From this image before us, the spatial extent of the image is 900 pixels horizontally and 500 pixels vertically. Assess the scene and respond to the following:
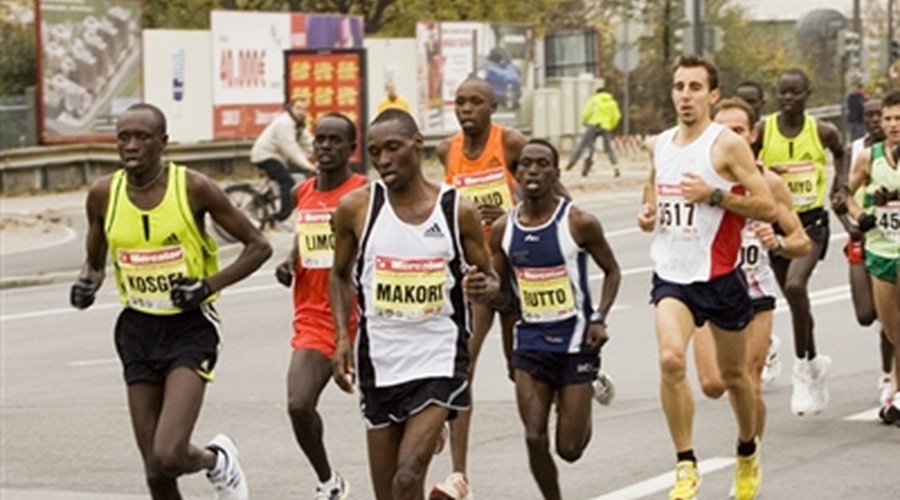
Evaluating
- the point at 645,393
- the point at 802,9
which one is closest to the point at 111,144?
the point at 645,393

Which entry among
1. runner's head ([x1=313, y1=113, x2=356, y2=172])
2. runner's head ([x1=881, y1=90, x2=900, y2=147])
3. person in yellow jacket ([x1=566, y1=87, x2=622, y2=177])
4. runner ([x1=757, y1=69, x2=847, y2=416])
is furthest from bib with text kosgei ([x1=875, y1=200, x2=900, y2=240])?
person in yellow jacket ([x1=566, y1=87, x2=622, y2=177])

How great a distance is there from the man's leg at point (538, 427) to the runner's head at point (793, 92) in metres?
4.66

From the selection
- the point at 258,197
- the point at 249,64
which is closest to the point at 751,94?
the point at 258,197

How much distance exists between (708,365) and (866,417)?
3180 millimetres

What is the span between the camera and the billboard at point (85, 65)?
36.6 meters

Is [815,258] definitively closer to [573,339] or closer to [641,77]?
[573,339]

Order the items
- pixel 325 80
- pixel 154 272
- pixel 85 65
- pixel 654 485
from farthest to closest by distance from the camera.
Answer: pixel 85 65
pixel 325 80
pixel 654 485
pixel 154 272

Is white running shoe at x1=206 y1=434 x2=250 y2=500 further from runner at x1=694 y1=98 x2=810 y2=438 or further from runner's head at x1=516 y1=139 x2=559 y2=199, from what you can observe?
runner at x1=694 y1=98 x2=810 y2=438

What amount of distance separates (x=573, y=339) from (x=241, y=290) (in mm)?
13900

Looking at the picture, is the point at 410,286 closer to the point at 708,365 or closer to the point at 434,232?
the point at 434,232

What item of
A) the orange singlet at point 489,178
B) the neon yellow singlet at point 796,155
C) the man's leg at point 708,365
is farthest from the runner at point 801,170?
the man's leg at point 708,365

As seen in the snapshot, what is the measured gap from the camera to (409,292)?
8352 mm

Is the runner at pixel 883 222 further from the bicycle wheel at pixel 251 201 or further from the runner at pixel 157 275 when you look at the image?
the bicycle wheel at pixel 251 201

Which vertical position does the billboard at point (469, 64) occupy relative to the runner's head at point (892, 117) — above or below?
above
